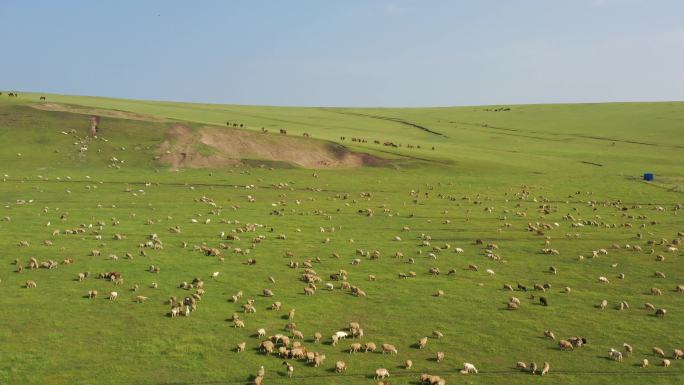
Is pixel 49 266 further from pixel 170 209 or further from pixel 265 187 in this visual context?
pixel 265 187

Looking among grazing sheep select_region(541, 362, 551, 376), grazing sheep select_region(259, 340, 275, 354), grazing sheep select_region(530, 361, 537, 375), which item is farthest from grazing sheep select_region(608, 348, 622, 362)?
grazing sheep select_region(259, 340, 275, 354)

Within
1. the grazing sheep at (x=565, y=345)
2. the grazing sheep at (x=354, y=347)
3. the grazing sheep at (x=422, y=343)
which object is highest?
the grazing sheep at (x=565, y=345)

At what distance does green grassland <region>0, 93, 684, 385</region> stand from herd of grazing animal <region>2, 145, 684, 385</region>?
129 millimetres

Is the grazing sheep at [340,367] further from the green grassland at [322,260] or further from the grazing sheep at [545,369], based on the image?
the grazing sheep at [545,369]

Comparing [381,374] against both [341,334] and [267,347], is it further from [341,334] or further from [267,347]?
[267,347]

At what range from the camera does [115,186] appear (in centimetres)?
4247

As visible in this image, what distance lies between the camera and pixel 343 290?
770 inches

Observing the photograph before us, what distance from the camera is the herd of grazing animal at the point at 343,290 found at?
46.9 ft

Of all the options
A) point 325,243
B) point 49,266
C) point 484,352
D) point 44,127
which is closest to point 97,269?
point 49,266

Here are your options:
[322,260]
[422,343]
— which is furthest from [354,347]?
[322,260]

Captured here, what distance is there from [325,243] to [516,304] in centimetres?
1039

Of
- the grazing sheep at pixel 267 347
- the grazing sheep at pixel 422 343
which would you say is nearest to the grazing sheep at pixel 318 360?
the grazing sheep at pixel 267 347

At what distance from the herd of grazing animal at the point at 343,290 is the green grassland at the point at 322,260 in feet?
0.42

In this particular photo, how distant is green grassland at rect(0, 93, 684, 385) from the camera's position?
14133 millimetres
